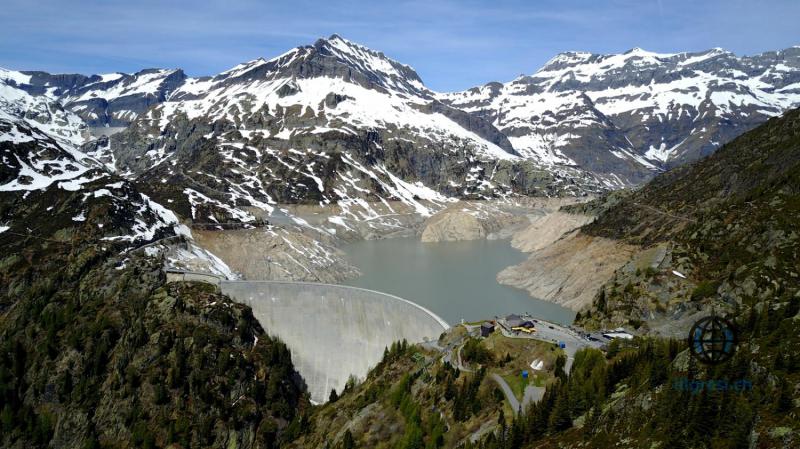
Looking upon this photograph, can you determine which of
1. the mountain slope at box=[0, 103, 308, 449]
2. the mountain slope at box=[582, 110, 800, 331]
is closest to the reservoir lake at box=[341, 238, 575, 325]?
the mountain slope at box=[582, 110, 800, 331]

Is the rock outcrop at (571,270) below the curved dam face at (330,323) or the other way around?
the other way around

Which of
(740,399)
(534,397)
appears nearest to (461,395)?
(534,397)

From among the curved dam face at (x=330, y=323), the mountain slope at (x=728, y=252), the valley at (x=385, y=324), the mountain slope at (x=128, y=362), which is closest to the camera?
the valley at (x=385, y=324)

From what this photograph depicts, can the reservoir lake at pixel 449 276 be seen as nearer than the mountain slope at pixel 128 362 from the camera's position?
No

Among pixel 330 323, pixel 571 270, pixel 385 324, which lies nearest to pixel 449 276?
pixel 571 270

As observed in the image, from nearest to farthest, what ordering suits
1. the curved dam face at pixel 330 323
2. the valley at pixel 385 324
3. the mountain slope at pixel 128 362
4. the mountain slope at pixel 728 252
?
the valley at pixel 385 324, the mountain slope at pixel 728 252, the mountain slope at pixel 128 362, the curved dam face at pixel 330 323

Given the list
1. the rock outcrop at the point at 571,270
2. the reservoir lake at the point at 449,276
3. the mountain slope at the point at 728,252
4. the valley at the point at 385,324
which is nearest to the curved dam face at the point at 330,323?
the valley at the point at 385,324

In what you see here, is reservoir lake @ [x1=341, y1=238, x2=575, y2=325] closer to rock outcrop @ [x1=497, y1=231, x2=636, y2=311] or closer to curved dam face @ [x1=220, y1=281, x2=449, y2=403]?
rock outcrop @ [x1=497, y1=231, x2=636, y2=311]

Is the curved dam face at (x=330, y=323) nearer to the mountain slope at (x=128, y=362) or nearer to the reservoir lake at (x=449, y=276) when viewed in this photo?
the mountain slope at (x=128, y=362)
